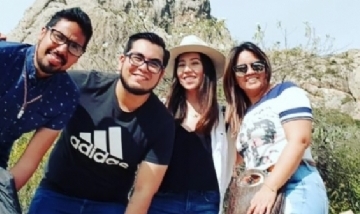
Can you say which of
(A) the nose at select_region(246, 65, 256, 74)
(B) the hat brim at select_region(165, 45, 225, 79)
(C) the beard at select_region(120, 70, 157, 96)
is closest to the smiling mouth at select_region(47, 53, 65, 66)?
(C) the beard at select_region(120, 70, 157, 96)

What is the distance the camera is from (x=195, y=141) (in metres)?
3.94

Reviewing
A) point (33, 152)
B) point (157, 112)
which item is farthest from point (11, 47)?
point (157, 112)

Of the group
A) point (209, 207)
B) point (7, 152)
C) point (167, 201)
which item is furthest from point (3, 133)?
point (209, 207)

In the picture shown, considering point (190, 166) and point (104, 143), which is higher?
point (104, 143)

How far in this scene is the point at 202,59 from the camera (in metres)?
4.14

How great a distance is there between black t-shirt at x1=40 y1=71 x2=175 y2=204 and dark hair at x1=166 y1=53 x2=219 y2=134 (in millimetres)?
341

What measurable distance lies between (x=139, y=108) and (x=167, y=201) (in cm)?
66

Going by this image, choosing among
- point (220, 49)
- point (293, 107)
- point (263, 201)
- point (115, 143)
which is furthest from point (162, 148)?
point (220, 49)

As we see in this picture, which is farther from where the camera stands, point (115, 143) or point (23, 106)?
point (115, 143)

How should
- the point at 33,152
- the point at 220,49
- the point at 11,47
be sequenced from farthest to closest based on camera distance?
1. the point at 220,49
2. the point at 33,152
3. the point at 11,47

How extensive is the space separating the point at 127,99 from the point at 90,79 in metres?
0.27

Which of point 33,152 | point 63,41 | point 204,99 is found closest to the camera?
point 63,41

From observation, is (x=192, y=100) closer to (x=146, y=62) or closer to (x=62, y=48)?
(x=146, y=62)

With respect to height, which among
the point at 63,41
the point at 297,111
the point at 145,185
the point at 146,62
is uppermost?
the point at 63,41
